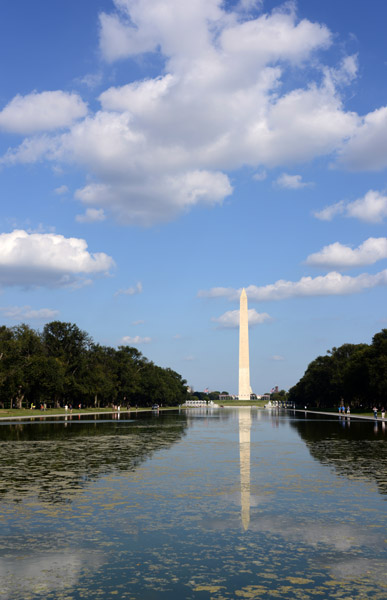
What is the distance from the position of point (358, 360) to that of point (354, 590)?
106m

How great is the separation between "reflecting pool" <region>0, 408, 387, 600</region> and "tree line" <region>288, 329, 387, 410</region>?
73.0m

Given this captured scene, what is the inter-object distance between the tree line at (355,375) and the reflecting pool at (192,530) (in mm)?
73022

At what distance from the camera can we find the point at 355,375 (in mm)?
108938

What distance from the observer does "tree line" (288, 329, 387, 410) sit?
305ft

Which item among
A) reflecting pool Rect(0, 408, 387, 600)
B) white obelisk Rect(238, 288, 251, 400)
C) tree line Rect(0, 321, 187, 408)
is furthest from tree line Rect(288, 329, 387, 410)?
reflecting pool Rect(0, 408, 387, 600)

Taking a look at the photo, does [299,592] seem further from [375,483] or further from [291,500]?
[375,483]

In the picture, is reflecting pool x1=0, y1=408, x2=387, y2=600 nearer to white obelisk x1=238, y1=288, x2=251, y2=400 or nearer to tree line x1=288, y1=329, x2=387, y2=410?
tree line x1=288, y1=329, x2=387, y2=410

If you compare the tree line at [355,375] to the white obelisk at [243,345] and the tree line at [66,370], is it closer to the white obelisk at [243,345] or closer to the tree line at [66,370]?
the white obelisk at [243,345]

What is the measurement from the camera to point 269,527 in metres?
12.1

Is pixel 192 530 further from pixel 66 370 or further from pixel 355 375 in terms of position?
pixel 66 370

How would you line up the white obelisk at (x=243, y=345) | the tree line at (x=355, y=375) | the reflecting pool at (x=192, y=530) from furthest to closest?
the white obelisk at (x=243, y=345)
the tree line at (x=355, y=375)
the reflecting pool at (x=192, y=530)

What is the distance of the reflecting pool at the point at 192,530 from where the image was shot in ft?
28.2

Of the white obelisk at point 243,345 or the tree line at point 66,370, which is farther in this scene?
the white obelisk at point 243,345

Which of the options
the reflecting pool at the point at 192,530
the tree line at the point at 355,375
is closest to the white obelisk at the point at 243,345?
the tree line at the point at 355,375
